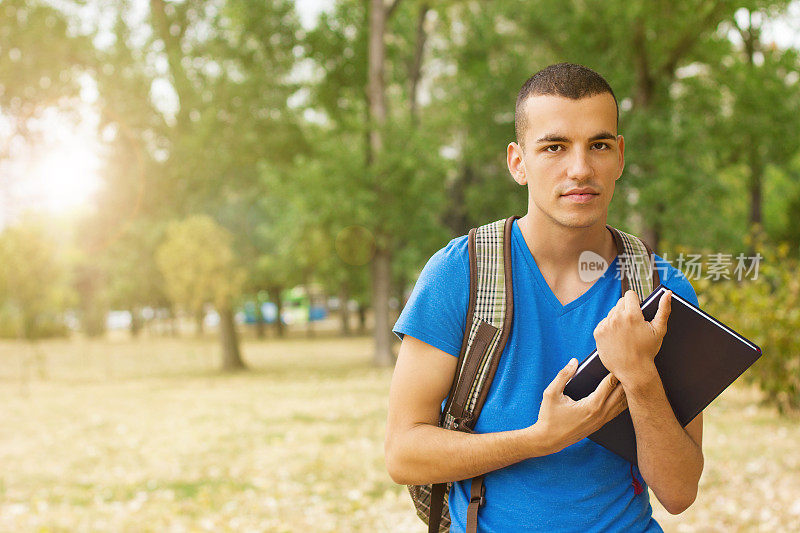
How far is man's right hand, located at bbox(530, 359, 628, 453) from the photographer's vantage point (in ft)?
5.90

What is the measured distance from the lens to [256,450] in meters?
9.98

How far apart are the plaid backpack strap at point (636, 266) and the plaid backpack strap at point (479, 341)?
0.37 metres

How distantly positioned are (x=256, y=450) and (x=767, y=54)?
17604mm

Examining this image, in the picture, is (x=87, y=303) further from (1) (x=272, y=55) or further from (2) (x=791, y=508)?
(2) (x=791, y=508)

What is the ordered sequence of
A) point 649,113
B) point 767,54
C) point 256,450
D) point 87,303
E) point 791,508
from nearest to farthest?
point 791,508 < point 256,450 < point 649,113 < point 767,54 < point 87,303

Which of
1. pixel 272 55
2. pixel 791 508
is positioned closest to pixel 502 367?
pixel 791 508

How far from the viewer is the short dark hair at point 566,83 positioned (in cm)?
199

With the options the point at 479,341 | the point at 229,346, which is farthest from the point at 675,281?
the point at 229,346

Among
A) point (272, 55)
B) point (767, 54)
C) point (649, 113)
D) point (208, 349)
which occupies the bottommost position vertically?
point (208, 349)

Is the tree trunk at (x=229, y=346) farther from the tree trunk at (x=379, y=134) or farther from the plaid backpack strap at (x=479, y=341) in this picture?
the plaid backpack strap at (x=479, y=341)

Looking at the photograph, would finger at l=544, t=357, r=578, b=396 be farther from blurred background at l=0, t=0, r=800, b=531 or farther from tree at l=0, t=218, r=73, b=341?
tree at l=0, t=218, r=73, b=341

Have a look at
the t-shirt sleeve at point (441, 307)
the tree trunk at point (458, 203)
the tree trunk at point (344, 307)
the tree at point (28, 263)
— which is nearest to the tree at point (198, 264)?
the tree at point (28, 263)

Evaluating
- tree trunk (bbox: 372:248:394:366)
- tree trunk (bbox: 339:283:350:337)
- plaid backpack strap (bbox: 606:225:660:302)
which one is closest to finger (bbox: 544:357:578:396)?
plaid backpack strap (bbox: 606:225:660:302)

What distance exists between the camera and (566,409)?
5.91 feet
